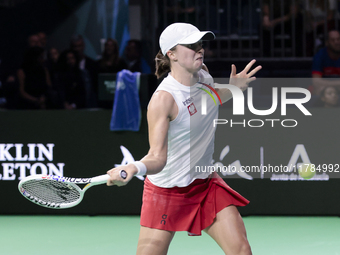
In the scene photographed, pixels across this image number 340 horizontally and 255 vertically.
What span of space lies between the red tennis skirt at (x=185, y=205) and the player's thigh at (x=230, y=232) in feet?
0.11

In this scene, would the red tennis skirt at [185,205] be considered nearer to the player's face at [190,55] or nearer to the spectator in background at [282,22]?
the player's face at [190,55]

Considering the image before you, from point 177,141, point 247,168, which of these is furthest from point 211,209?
point 247,168

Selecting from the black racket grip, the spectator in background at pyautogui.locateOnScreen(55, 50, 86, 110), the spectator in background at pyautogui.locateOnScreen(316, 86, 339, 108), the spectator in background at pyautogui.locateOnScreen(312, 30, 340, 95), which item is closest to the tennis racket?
the black racket grip

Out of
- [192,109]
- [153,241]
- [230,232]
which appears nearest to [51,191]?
[153,241]

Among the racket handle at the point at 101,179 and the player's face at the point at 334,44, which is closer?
the racket handle at the point at 101,179

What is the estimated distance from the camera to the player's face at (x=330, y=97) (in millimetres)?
5720

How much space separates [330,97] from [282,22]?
2.36m

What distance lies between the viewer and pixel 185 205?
9.80ft

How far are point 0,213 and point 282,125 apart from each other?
10.7 ft

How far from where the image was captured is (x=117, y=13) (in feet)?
31.4

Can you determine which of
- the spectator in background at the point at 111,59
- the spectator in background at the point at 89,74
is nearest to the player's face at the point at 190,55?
the spectator in background at the point at 111,59

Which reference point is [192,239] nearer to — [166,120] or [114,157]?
[114,157]

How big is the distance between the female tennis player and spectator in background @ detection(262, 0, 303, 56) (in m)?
5.04

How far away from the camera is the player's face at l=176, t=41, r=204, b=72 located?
293 cm
